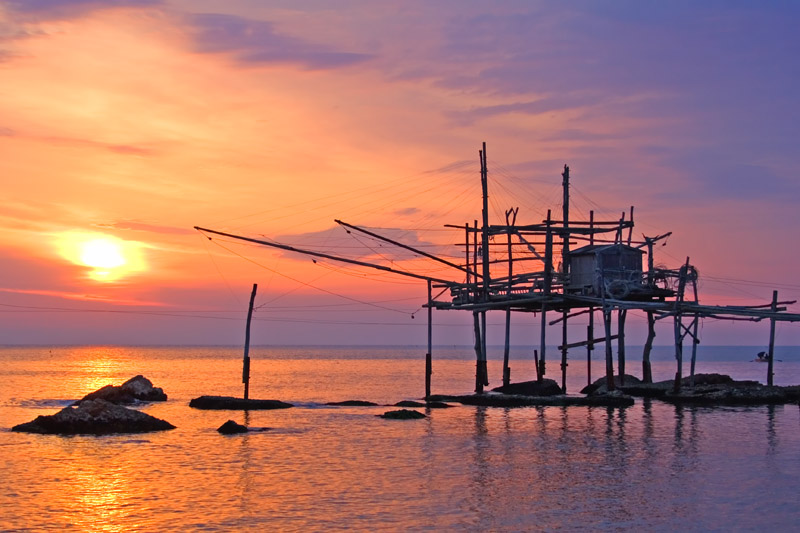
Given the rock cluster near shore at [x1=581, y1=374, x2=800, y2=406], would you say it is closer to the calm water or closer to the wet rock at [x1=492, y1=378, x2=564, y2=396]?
the wet rock at [x1=492, y1=378, x2=564, y2=396]

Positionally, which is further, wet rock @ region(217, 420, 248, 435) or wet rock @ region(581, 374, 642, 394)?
wet rock @ region(581, 374, 642, 394)

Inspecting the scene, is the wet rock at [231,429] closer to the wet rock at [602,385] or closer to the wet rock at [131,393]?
the wet rock at [131,393]

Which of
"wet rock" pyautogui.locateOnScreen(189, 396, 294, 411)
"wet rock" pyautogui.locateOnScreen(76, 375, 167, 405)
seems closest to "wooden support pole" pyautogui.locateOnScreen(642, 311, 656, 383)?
"wet rock" pyautogui.locateOnScreen(189, 396, 294, 411)

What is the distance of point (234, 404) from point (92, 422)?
41.6ft

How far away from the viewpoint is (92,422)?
3650cm

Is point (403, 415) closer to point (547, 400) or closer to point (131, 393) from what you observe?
point (547, 400)

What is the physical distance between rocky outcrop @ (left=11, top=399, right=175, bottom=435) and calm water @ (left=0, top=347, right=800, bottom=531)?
3.05 ft

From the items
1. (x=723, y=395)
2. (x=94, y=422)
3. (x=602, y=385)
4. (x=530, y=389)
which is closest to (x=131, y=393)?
(x=94, y=422)

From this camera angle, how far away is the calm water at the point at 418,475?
21.2 meters

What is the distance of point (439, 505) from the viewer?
74.5 feet

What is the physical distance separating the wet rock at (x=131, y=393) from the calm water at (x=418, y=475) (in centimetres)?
906

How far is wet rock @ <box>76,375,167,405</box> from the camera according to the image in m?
52.5

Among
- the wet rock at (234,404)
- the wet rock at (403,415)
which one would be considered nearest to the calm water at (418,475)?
the wet rock at (403,415)

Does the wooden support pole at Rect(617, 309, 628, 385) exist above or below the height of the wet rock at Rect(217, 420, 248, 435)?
above
